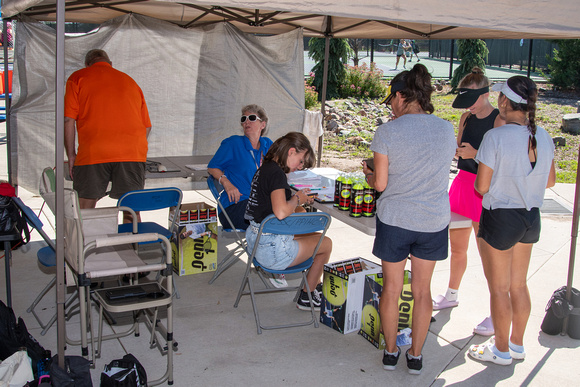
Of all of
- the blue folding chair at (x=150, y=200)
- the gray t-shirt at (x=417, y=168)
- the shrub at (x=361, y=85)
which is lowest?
the blue folding chair at (x=150, y=200)

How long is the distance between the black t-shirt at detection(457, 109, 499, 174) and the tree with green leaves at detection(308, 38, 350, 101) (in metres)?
10.7

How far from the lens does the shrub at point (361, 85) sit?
14.9 m

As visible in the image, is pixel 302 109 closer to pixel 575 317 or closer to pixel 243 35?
pixel 243 35

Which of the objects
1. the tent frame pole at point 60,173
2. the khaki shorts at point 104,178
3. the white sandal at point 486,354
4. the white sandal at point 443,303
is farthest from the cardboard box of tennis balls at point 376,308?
the khaki shorts at point 104,178

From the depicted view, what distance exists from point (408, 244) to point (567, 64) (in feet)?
55.4

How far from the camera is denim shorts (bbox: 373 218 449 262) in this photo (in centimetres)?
278

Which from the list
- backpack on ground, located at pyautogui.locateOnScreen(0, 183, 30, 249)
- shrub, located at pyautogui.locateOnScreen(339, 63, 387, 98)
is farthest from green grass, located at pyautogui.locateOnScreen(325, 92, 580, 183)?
backpack on ground, located at pyautogui.locateOnScreen(0, 183, 30, 249)

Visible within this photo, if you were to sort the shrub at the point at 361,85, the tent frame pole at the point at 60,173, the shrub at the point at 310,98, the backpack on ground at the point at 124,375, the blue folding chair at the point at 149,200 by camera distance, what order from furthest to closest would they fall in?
the shrub at the point at 361,85
the shrub at the point at 310,98
the blue folding chair at the point at 149,200
the backpack on ground at the point at 124,375
the tent frame pole at the point at 60,173

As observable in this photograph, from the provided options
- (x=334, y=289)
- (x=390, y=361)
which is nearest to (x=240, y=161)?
(x=334, y=289)

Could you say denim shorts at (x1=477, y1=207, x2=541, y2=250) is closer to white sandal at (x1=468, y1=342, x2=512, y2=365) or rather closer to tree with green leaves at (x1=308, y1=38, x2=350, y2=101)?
white sandal at (x1=468, y1=342, x2=512, y2=365)

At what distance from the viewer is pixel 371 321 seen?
340 centimetres

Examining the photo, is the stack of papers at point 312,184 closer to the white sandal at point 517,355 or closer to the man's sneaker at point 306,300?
the man's sneaker at point 306,300

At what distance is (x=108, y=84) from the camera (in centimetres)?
413

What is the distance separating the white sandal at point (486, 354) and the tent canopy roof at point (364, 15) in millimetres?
1830
